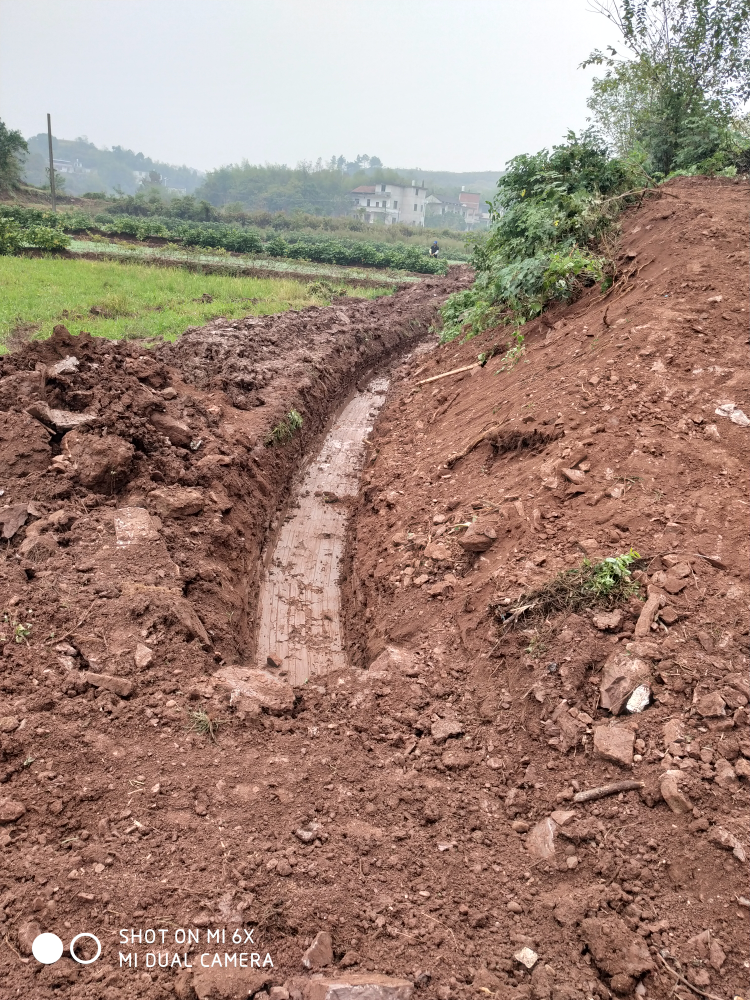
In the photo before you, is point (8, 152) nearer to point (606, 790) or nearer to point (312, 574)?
point (312, 574)

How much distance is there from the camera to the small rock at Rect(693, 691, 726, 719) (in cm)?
295

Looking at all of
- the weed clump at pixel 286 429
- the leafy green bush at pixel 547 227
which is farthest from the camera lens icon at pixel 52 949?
the leafy green bush at pixel 547 227

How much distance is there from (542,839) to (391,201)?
310 ft

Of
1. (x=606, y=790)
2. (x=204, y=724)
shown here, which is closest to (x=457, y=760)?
(x=606, y=790)

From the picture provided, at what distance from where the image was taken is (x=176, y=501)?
5.80 m

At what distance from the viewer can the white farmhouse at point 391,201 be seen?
85.2 metres

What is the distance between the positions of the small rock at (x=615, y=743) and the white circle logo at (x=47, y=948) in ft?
8.50

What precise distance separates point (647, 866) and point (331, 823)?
1486 mm

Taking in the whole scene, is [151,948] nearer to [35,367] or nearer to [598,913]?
[598,913]

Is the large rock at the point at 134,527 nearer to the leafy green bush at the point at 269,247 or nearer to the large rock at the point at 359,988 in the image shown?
the large rock at the point at 359,988

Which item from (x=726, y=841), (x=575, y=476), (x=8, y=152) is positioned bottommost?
(x=726, y=841)

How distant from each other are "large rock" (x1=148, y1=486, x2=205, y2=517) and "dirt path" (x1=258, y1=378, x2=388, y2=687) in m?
1.13

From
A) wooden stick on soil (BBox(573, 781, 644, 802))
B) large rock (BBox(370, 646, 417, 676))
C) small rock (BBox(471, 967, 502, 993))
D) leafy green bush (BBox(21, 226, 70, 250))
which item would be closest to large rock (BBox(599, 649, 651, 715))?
wooden stick on soil (BBox(573, 781, 644, 802))

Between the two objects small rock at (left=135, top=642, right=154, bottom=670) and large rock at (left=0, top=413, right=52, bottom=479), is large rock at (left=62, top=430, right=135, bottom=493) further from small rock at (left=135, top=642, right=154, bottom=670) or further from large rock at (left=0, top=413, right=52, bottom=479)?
small rock at (left=135, top=642, right=154, bottom=670)
